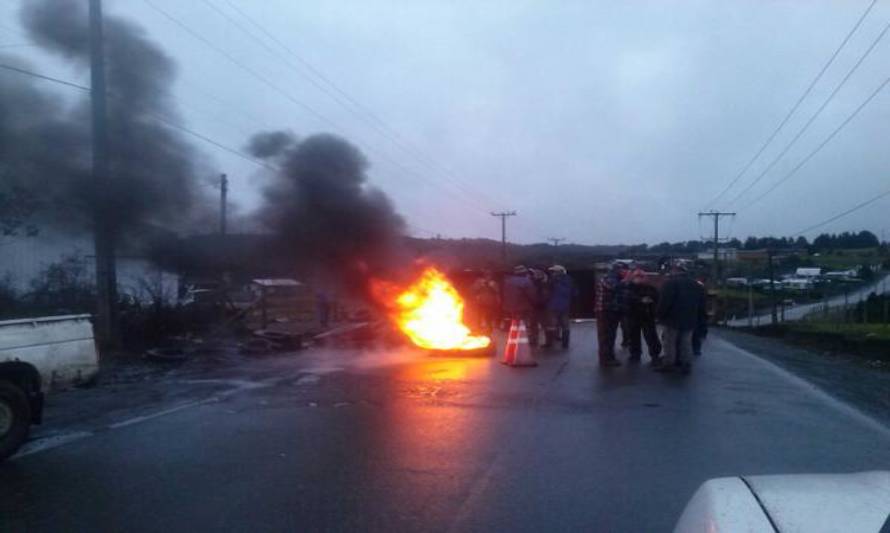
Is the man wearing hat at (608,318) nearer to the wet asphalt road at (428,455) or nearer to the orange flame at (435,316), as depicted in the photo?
the wet asphalt road at (428,455)

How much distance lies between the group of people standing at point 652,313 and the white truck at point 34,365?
838cm

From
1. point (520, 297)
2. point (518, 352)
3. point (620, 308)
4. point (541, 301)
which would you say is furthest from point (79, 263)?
point (620, 308)

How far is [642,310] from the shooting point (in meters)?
16.5

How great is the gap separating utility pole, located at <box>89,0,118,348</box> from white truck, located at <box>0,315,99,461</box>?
9258mm

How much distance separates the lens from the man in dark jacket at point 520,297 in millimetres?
18672

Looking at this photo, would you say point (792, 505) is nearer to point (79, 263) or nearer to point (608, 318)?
point (608, 318)

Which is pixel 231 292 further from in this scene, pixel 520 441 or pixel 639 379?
pixel 520 441

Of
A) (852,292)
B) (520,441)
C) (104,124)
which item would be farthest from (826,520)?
(852,292)

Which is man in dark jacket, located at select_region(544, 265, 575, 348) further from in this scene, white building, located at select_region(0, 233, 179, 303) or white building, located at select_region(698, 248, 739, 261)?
white building, located at select_region(698, 248, 739, 261)

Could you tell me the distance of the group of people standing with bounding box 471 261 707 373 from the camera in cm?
1493

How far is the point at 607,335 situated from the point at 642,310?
826 millimetres

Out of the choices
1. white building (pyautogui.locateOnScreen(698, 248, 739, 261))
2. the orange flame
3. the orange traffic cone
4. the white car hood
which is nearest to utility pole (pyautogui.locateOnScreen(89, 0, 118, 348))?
the orange flame

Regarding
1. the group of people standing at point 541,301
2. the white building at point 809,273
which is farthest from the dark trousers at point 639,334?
the white building at point 809,273

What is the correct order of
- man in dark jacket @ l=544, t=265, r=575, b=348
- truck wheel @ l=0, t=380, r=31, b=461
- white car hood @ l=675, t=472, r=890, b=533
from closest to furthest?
white car hood @ l=675, t=472, r=890, b=533 → truck wheel @ l=0, t=380, r=31, b=461 → man in dark jacket @ l=544, t=265, r=575, b=348
